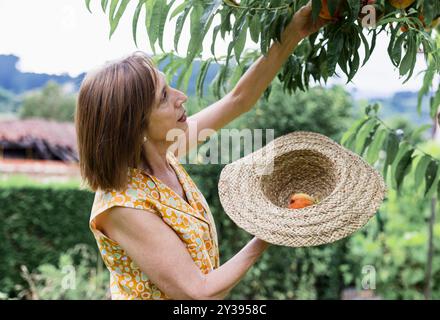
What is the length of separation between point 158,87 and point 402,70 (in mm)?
463

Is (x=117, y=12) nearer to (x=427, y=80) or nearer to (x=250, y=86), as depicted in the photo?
(x=250, y=86)

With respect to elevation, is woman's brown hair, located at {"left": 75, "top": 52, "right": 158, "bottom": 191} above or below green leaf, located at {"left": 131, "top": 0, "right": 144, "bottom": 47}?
below

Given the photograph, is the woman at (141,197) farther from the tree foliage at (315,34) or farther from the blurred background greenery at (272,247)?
the blurred background greenery at (272,247)

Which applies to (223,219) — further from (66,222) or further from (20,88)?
(20,88)

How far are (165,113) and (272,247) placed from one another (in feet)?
9.72

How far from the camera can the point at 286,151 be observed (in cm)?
143

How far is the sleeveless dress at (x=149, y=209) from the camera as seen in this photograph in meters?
1.24

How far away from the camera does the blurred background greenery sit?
392 cm

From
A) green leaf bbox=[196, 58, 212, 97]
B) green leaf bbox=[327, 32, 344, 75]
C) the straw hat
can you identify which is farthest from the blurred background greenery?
green leaf bbox=[327, 32, 344, 75]

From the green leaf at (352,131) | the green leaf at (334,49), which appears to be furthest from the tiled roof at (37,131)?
the green leaf at (334,49)

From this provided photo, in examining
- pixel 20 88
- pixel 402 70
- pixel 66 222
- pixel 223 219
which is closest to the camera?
pixel 402 70

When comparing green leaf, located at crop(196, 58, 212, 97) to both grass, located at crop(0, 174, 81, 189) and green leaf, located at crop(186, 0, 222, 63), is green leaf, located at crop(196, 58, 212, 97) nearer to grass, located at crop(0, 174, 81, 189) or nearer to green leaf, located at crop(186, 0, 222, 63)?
green leaf, located at crop(186, 0, 222, 63)

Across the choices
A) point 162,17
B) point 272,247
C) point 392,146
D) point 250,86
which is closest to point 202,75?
point 250,86
